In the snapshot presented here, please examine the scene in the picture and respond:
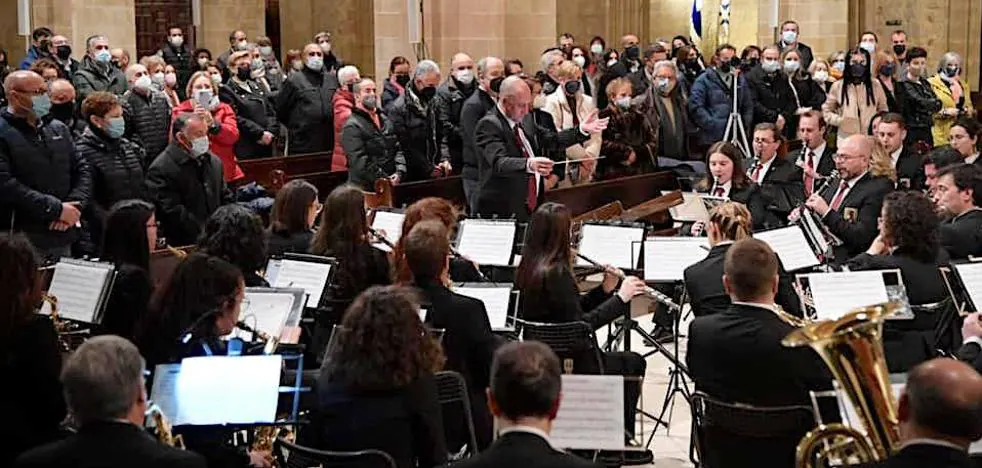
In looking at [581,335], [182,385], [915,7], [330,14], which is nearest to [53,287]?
[182,385]

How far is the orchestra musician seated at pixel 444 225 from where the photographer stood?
6754 millimetres

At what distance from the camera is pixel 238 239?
6848 mm

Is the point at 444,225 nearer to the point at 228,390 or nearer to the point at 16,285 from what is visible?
the point at 228,390

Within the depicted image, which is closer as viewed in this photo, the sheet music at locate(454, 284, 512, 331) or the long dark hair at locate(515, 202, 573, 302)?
the sheet music at locate(454, 284, 512, 331)

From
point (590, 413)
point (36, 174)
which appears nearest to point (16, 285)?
point (590, 413)

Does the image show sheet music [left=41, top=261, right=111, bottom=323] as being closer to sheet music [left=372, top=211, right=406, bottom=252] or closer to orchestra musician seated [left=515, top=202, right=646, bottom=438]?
orchestra musician seated [left=515, top=202, right=646, bottom=438]

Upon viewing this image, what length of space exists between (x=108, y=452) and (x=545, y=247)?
3.28 metres

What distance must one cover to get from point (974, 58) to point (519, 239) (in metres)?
14.3

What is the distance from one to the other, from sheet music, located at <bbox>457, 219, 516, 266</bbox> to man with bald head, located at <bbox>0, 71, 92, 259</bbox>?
2.48m

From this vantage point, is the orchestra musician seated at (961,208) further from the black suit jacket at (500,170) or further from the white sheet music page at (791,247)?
the black suit jacket at (500,170)

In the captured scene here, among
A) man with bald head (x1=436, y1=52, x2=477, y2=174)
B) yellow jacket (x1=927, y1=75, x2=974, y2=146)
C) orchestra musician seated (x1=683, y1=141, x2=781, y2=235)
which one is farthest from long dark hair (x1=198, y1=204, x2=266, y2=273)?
yellow jacket (x1=927, y1=75, x2=974, y2=146)

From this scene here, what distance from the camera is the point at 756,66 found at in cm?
1589

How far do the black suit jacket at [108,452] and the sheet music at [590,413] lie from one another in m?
1.44

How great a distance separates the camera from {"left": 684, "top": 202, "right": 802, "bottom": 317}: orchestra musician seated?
7031 mm
